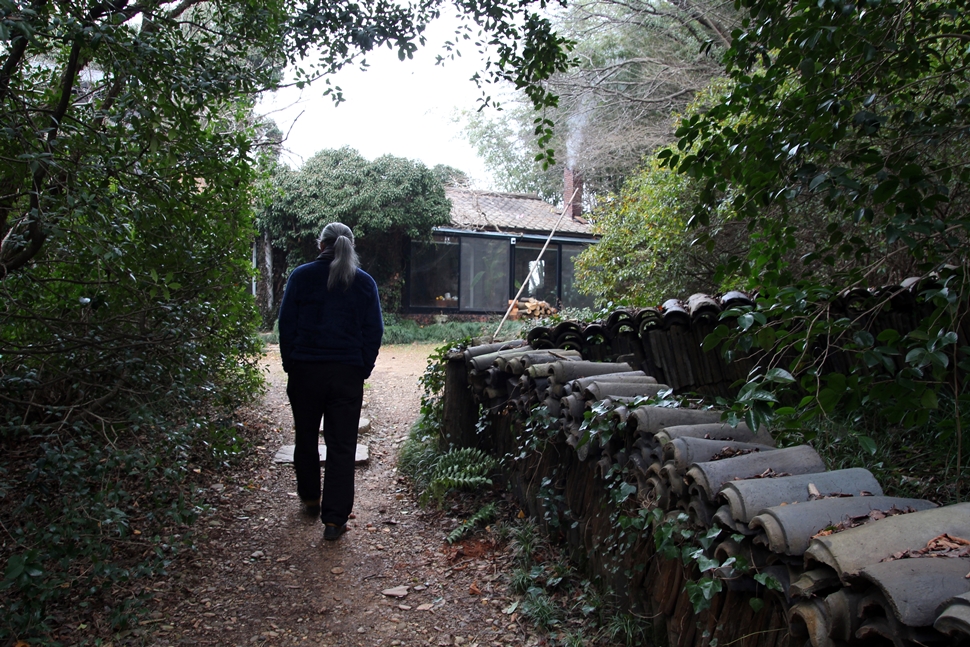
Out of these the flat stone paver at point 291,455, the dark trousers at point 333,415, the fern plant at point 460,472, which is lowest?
the flat stone paver at point 291,455

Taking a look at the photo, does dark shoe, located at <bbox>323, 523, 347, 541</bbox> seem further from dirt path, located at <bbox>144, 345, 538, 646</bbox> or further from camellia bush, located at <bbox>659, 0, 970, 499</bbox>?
camellia bush, located at <bbox>659, 0, 970, 499</bbox>

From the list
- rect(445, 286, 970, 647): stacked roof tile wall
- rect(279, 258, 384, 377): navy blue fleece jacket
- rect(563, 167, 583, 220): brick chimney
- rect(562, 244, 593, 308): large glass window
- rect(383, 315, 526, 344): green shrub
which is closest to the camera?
rect(445, 286, 970, 647): stacked roof tile wall

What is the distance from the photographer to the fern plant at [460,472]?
4.94 m

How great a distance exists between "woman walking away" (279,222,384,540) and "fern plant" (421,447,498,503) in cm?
79

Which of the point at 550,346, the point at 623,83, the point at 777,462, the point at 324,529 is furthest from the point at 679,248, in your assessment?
the point at 623,83

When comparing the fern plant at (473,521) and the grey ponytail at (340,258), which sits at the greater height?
the grey ponytail at (340,258)

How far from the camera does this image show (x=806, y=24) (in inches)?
87.7

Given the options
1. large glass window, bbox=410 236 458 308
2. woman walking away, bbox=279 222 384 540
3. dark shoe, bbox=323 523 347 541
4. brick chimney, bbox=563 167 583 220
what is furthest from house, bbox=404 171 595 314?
dark shoe, bbox=323 523 347 541

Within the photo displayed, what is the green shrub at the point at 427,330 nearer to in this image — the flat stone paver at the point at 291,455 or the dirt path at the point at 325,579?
the flat stone paver at the point at 291,455

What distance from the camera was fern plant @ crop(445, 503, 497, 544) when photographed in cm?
437

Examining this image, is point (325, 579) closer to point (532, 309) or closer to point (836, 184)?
point (836, 184)

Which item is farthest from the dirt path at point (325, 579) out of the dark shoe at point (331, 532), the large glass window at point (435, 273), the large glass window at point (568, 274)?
the large glass window at point (568, 274)

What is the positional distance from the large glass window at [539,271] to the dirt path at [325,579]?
537 inches

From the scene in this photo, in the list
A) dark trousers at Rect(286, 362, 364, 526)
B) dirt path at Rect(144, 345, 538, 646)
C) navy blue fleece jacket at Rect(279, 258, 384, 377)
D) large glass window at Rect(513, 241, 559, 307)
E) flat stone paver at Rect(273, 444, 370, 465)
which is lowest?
dirt path at Rect(144, 345, 538, 646)
